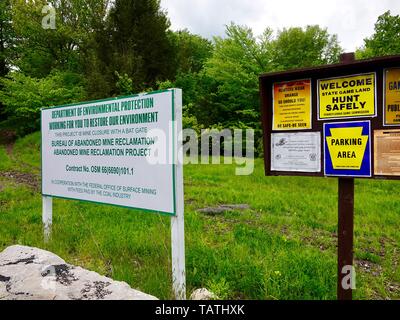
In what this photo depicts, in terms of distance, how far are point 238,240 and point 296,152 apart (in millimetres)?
2364

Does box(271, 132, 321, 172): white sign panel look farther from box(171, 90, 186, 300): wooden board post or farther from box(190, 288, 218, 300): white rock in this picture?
box(190, 288, 218, 300): white rock

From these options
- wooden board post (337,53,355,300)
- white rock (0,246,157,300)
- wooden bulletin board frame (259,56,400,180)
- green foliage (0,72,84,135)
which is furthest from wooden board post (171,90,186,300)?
green foliage (0,72,84,135)

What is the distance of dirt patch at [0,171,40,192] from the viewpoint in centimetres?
1100

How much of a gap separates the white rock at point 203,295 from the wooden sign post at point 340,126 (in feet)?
4.05

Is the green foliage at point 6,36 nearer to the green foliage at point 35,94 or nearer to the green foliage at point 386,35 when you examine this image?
the green foliage at point 35,94

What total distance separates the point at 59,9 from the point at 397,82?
31679 millimetres

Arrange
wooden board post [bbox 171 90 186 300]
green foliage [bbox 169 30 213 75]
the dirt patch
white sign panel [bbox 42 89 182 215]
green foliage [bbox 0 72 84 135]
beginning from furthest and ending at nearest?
green foliage [bbox 169 30 213 75], green foliage [bbox 0 72 84 135], the dirt patch, white sign panel [bbox 42 89 182 215], wooden board post [bbox 171 90 186 300]

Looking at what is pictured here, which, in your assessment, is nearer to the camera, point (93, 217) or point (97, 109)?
point (97, 109)

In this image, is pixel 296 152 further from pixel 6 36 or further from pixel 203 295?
pixel 6 36

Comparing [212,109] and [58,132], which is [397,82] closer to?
[58,132]

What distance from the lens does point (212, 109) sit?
2761 centimetres

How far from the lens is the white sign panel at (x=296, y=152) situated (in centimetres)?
374

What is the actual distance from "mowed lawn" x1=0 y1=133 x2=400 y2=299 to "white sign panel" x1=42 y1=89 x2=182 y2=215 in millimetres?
792

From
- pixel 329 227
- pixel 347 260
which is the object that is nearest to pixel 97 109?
pixel 347 260
